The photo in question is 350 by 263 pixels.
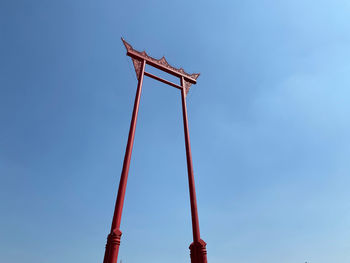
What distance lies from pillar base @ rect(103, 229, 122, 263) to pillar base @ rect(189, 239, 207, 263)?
6.21 feet

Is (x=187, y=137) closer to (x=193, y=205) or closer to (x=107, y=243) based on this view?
(x=193, y=205)

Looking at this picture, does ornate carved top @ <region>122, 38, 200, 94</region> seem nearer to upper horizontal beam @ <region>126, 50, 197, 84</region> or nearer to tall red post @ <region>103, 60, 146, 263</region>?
upper horizontal beam @ <region>126, 50, 197, 84</region>

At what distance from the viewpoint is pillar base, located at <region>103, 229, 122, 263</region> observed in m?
5.07

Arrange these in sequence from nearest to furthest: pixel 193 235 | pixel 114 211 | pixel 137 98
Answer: pixel 114 211
pixel 193 235
pixel 137 98

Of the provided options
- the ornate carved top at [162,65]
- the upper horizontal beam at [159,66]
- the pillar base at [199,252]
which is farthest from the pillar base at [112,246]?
the upper horizontal beam at [159,66]

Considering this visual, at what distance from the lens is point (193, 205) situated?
697cm

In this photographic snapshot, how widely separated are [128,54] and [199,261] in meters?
7.55

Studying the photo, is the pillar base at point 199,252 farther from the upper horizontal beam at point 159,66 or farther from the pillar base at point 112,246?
the upper horizontal beam at point 159,66

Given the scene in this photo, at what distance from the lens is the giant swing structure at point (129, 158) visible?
17.5ft

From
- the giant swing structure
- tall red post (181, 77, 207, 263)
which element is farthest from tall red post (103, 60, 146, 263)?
tall red post (181, 77, 207, 263)

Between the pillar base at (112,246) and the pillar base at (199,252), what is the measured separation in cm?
189

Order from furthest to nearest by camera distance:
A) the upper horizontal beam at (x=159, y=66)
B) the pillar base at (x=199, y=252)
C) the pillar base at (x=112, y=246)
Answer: the upper horizontal beam at (x=159, y=66) → the pillar base at (x=199, y=252) → the pillar base at (x=112, y=246)

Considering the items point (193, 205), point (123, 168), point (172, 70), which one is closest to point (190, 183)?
point (193, 205)

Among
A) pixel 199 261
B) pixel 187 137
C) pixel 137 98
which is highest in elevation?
pixel 137 98
